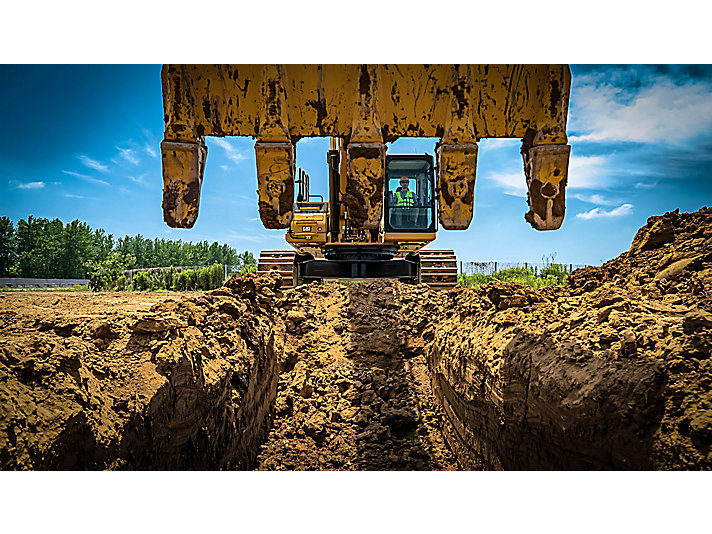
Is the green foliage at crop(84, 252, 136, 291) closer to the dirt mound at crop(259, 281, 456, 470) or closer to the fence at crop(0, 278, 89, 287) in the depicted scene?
the fence at crop(0, 278, 89, 287)

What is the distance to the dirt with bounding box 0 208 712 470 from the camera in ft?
5.97

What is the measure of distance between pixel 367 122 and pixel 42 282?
313 cm

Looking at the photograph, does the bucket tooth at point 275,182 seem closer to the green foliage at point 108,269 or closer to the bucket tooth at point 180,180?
the bucket tooth at point 180,180

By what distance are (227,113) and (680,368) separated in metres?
2.68

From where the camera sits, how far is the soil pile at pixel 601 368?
1.85 metres

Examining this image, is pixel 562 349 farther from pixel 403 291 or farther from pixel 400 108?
pixel 403 291

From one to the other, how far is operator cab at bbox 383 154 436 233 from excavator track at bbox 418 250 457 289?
2058mm

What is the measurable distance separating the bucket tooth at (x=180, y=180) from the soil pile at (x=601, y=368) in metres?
2.06

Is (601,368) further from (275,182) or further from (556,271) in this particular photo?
(556,271)

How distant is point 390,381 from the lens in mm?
3869

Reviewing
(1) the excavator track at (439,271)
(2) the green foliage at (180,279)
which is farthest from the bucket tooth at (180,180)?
(2) the green foliage at (180,279)

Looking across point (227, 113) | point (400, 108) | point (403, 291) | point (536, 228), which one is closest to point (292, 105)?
point (227, 113)

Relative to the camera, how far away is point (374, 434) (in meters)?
3.28

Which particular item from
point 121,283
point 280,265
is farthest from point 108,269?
point 280,265
